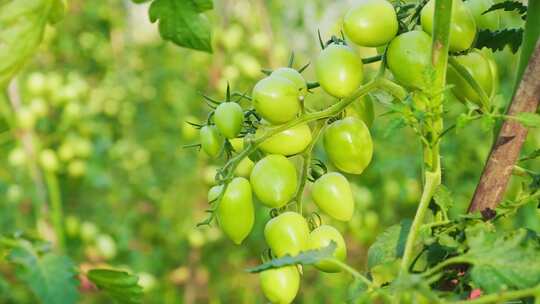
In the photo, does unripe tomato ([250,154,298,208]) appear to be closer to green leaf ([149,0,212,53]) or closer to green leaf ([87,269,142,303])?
green leaf ([149,0,212,53])

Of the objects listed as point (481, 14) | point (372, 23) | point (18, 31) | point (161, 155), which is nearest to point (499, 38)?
point (481, 14)

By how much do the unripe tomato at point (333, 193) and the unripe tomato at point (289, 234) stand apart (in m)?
0.05

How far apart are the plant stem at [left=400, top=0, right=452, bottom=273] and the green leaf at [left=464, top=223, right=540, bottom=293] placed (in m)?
0.06

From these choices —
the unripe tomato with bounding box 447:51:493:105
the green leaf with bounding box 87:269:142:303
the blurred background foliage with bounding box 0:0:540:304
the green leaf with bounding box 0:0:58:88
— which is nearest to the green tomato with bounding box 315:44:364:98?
the unripe tomato with bounding box 447:51:493:105

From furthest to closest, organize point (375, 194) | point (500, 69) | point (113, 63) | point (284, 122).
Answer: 1. point (113, 63)
2. point (375, 194)
3. point (500, 69)
4. point (284, 122)

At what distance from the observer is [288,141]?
0.72 meters

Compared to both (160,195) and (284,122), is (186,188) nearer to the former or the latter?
(160,195)

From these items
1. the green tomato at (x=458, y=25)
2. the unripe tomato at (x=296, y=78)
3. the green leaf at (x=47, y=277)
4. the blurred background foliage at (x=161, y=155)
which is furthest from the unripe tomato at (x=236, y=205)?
the blurred background foliage at (x=161, y=155)

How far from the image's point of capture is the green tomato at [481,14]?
0.78 meters

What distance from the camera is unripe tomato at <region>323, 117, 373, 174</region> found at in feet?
2.35

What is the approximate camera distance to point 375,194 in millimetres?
3535

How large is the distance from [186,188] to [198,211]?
5.4 inches

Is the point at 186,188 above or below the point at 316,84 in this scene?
below

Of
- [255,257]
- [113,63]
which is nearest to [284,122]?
[255,257]
